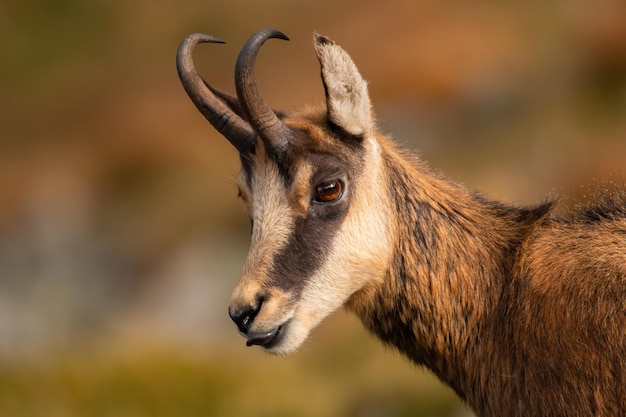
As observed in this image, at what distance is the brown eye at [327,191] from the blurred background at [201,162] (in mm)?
5668

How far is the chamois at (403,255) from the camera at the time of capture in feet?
25.6

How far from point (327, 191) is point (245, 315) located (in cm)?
124

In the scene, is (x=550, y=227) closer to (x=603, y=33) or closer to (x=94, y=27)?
(x=603, y=33)

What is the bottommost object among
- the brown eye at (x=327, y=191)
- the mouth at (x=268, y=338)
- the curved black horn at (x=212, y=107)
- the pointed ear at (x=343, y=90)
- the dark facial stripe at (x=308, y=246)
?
the mouth at (x=268, y=338)

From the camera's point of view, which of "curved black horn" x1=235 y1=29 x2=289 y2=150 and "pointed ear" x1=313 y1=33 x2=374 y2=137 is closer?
"pointed ear" x1=313 y1=33 x2=374 y2=137

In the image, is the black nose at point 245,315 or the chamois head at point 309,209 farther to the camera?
the chamois head at point 309,209

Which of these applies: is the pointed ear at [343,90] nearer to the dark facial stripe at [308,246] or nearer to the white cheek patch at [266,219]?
the dark facial stripe at [308,246]

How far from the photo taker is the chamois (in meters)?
7.80

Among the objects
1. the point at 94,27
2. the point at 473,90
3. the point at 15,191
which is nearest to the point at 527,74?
the point at 473,90

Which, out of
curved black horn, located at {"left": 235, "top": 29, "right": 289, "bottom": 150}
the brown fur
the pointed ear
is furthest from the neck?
curved black horn, located at {"left": 235, "top": 29, "right": 289, "bottom": 150}

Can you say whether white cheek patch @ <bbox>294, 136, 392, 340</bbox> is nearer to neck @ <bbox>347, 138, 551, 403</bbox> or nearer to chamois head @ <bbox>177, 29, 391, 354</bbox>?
chamois head @ <bbox>177, 29, 391, 354</bbox>

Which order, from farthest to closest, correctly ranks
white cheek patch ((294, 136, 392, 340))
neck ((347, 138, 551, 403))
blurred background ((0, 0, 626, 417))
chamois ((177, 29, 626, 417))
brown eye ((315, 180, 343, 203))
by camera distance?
blurred background ((0, 0, 626, 417)) → neck ((347, 138, 551, 403)) → brown eye ((315, 180, 343, 203)) → white cheek patch ((294, 136, 392, 340)) → chamois ((177, 29, 626, 417))

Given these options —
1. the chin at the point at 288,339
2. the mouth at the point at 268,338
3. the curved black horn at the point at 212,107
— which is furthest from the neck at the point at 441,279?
the curved black horn at the point at 212,107

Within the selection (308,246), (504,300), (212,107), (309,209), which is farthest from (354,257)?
(212,107)
